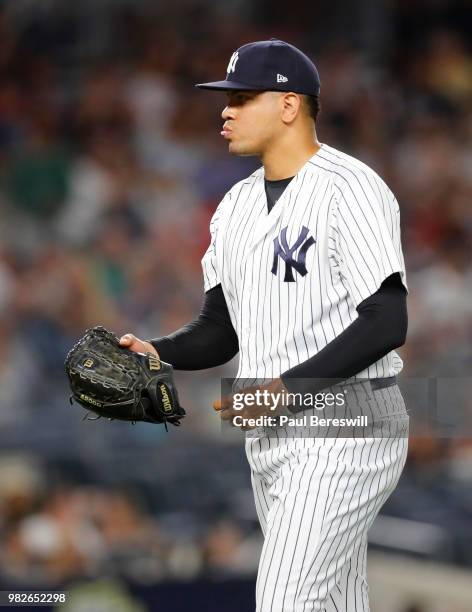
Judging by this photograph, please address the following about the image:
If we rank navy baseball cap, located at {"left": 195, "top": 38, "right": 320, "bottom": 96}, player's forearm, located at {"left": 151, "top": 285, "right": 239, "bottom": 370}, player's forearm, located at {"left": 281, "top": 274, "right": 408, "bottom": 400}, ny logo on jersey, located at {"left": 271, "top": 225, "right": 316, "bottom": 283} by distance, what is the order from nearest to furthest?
1. player's forearm, located at {"left": 281, "top": 274, "right": 408, "bottom": 400}
2. ny logo on jersey, located at {"left": 271, "top": 225, "right": 316, "bottom": 283}
3. navy baseball cap, located at {"left": 195, "top": 38, "right": 320, "bottom": 96}
4. player's forearm, located at {"left": 151, "top": 285, "right": 239, "bottom": 370}

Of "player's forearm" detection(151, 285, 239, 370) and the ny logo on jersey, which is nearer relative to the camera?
the ny logo on jersey

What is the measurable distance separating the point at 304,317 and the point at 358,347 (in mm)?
193

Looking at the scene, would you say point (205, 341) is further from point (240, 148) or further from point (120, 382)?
point (240, 148)

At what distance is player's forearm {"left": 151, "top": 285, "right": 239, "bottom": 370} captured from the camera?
2.90 metres

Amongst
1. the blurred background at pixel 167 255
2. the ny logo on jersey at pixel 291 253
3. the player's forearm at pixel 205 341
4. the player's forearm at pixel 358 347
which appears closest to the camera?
the player's forearm at pixel 358 347

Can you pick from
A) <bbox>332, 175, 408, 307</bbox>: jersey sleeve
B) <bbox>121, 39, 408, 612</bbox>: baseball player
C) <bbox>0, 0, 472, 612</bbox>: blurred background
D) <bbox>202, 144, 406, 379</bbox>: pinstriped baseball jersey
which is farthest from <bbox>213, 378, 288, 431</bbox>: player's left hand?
<bbox>0, 0, 472, 612</bbox>: blurred background

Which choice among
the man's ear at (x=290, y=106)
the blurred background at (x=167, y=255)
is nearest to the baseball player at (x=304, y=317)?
the man's ear at (x=290, y=106)

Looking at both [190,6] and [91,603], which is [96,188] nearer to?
[190,6]

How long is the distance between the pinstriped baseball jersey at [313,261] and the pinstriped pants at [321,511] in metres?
0.16

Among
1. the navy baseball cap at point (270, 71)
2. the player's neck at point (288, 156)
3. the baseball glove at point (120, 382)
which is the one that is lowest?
the baseball glove at point (120, 382)

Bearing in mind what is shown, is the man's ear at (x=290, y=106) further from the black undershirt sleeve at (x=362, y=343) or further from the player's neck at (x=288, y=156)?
the black undershirt sleeve at (x=362, y=343)

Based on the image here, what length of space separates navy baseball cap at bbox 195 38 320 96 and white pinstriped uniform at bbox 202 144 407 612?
17 cm

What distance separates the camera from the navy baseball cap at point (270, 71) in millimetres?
2754

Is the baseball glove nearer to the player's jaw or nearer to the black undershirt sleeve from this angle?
the black undershirt sleeve
